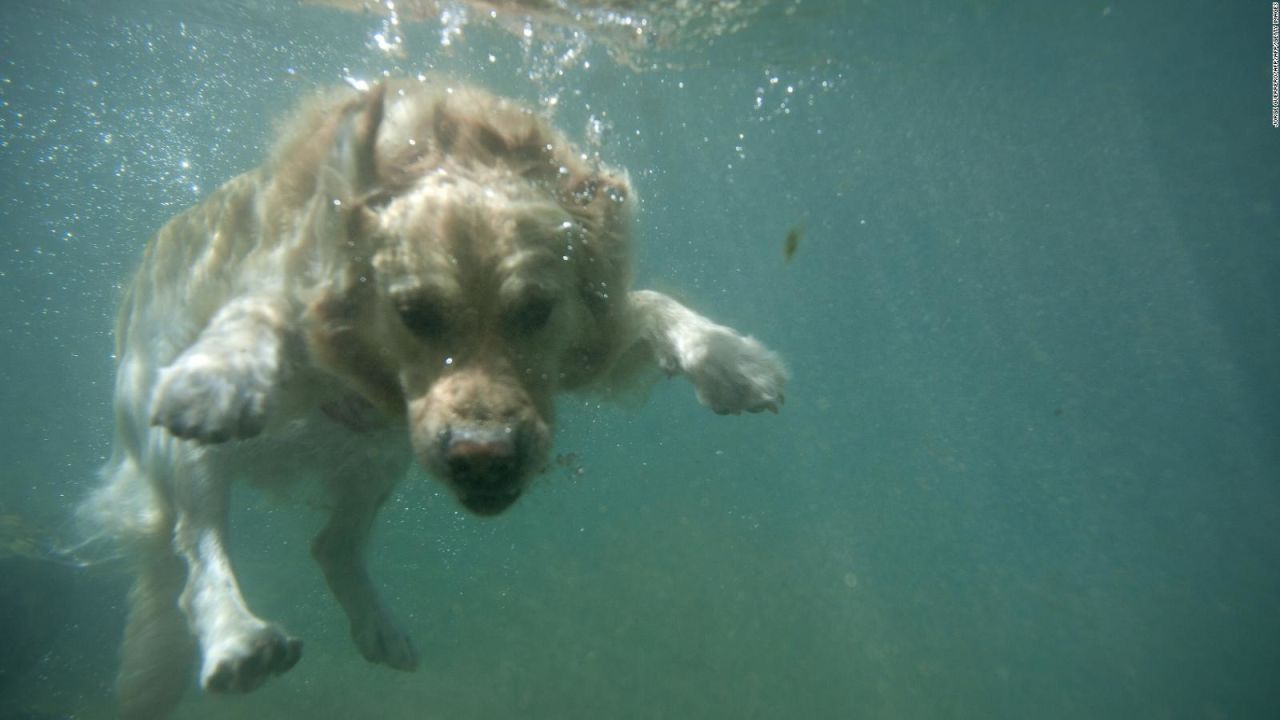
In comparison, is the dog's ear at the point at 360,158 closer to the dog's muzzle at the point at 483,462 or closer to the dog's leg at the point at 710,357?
the dog's muzzle at the point at 483,462

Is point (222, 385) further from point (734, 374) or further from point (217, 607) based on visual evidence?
point (734, 374)

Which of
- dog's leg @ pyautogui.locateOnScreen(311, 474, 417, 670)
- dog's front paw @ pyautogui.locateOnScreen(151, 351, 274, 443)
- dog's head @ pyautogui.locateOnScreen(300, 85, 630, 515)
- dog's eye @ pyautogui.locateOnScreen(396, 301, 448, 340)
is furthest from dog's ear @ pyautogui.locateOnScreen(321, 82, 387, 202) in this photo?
dog's leg @ pyautogui.locateOnScreen(311, 474, 417, 670)

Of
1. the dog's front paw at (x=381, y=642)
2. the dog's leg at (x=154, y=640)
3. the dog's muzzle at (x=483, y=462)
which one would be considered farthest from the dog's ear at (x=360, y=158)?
the dog's front paw at (x=381, y=642)

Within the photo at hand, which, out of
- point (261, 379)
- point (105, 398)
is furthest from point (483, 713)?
point (105, 398)

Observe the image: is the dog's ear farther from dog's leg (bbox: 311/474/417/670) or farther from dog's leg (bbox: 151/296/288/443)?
dog's leg (bbox: 311/474/417/670)

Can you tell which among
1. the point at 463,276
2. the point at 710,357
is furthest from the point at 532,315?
the point at 710,357

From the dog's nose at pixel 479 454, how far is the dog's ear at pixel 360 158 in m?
0.97

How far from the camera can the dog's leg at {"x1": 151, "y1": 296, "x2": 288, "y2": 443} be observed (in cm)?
215

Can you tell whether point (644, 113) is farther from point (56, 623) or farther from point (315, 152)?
point (315, 152)

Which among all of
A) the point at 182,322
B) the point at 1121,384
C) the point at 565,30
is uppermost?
the point at 565,30

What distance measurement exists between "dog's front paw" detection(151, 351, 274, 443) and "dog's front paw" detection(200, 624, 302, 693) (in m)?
0.84

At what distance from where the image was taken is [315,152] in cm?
283

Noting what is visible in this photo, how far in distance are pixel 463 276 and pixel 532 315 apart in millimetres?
264

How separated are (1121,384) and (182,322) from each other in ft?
190
